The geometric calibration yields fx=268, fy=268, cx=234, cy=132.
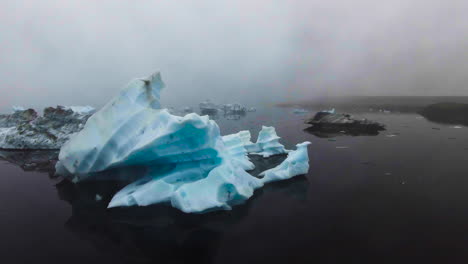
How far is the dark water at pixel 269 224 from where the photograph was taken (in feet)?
18.2

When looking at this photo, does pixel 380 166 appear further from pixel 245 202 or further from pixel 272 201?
pixel 245 202

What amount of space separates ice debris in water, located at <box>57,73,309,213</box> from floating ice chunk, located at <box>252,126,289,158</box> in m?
5.89

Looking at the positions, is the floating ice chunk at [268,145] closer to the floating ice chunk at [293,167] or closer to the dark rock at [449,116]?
the floating ice chunk at [293,167]

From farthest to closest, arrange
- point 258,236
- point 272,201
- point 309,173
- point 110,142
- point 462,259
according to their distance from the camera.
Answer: point 309,173
point 272,201
point 110,142
point 258,236
point 462,259

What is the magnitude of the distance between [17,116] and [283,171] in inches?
905

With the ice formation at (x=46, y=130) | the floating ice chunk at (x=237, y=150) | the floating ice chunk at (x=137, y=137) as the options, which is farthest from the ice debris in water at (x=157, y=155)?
the ice formation at (x=46, y=130)

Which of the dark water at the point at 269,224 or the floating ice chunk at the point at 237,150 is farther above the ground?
the floating ice chunk at the point at 237,150

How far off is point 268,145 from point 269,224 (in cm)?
821

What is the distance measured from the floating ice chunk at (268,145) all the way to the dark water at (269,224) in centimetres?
394

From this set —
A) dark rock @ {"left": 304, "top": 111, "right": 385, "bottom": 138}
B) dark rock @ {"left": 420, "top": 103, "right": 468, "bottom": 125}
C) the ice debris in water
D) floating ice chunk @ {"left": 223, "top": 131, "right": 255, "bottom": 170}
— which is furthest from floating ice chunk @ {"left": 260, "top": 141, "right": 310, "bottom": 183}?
dark rock @ {"left": 420, "top": 103, "right": 468, "bottom": 125}

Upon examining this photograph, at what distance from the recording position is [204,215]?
7168 millimetres

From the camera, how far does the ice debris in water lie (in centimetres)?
727

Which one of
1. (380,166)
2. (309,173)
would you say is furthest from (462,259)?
(380,166)

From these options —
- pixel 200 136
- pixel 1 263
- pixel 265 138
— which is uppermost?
pixel 200 136
